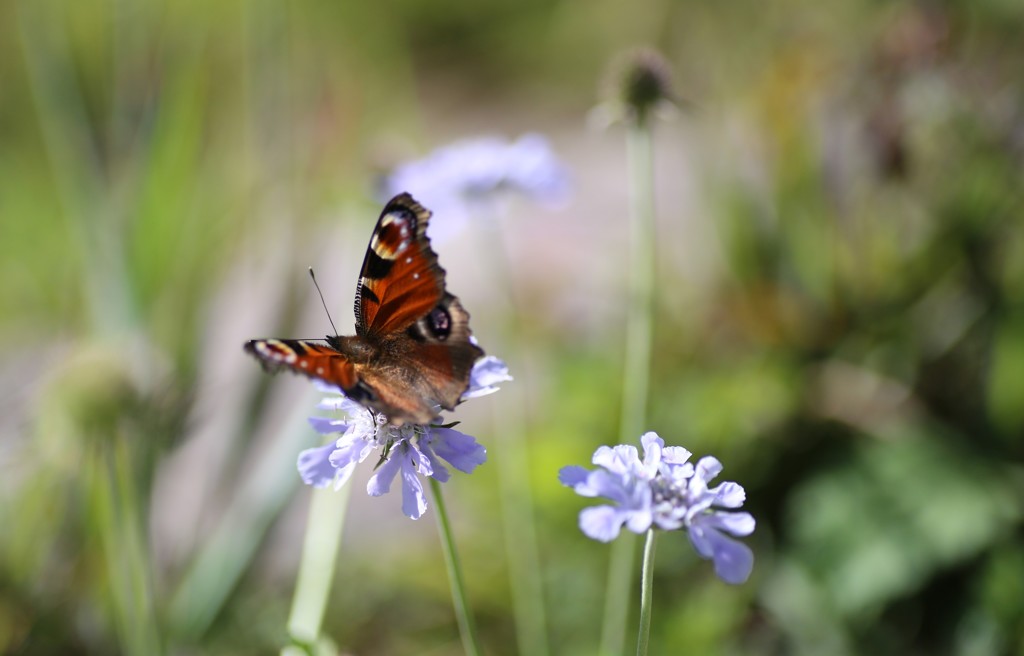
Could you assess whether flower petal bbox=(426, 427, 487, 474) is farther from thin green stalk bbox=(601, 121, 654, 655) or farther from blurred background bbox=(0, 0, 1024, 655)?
blurred background bbox=(0, 0, 1024, 655)

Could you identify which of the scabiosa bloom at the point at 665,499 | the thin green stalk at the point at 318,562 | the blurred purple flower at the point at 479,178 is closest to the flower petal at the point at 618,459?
the scabiosa bloom at the point at 665,499

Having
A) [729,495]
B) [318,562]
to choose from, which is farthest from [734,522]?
[318,562]

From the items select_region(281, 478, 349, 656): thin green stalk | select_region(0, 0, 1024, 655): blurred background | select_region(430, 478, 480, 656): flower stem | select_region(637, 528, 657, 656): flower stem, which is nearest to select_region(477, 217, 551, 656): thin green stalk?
select_region(0, 0, 1024, 655): blurred background

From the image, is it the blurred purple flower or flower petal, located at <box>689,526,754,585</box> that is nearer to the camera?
flower petal, located at <box>689,526,754,585</box>

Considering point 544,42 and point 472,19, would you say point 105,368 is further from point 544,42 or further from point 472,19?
point 472,19

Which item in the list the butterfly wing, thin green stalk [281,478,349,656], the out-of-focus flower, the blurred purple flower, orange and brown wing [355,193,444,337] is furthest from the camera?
the blurred purple flower

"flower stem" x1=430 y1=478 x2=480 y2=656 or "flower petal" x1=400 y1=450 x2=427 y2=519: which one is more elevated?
"flower petal" x1=400 y1=450 x2=427 y2=519

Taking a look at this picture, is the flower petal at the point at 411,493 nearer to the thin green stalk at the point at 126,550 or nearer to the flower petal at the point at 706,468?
the flower petal at the point at 706,468
